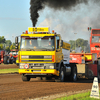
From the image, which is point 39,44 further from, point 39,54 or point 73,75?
point 73,75

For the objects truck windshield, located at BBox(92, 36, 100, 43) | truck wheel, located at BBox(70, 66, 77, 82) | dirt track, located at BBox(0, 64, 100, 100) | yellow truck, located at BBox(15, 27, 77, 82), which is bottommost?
dirt track, located at BBox(0, 64, 100, 100)

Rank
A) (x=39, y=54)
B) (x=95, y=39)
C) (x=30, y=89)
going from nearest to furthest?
(x=30, y=89) → (x=39, y=54) → (x=95, y=39)

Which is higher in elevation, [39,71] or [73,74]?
[39,71]

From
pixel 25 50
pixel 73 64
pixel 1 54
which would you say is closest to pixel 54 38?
pixel 25 50

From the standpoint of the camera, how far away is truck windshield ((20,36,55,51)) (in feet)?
55.4

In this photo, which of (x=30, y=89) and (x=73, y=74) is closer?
(x=30, y=89)

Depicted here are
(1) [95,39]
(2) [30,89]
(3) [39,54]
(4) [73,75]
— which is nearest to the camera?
(2) [30,89]

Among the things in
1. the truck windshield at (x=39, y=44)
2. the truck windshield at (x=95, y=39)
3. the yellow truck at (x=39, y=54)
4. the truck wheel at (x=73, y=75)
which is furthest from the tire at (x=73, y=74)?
Result: the truck windshield at (x=95, y=39)

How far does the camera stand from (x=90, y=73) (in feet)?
70.5

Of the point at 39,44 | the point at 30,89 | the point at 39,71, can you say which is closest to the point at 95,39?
the point at 39,44

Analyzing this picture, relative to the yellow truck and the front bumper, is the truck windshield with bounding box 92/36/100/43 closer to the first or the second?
the yellow truck

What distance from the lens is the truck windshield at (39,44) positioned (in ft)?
55.4

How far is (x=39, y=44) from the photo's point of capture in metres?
16.9

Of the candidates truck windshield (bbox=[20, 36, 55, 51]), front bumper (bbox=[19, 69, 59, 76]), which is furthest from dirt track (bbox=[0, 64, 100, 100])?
truck windshield (bbox=[20, 36, 55, 51])
